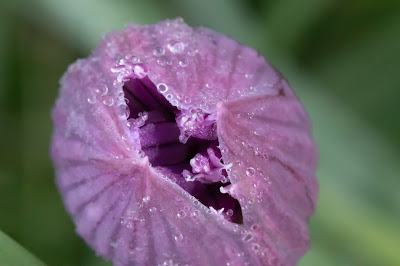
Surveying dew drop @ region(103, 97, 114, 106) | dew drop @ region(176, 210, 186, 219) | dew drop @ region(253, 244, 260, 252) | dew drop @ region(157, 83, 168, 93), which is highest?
dew drop @ region(157, 83, 168, 93)

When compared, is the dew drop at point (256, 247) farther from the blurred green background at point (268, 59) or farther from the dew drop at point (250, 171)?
Answer: the blurred green background at point (268, 59)

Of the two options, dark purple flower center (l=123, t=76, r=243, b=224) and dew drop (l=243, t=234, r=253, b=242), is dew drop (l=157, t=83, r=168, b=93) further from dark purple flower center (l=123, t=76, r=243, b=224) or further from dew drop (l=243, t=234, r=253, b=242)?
dew drop (l=243, t=234, r=253, b=242)

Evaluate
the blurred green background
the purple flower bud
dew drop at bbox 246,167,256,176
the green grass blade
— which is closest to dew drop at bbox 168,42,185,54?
the purple flower bud

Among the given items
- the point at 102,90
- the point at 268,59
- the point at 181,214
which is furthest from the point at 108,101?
the point at 268,59

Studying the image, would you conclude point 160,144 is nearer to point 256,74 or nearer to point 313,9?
point 256,74

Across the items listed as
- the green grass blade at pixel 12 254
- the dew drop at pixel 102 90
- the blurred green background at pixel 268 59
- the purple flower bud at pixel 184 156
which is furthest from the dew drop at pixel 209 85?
the blurred green background at pixel 268 59
